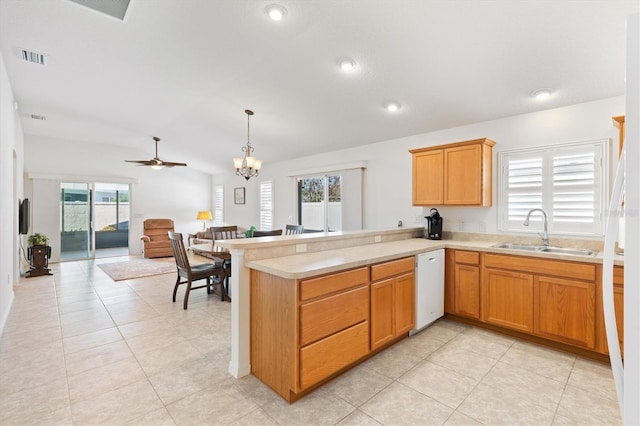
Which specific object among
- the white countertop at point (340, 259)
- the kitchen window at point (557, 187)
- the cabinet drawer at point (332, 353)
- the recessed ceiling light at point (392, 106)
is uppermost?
the recessed ceiling light at point (392, 106)

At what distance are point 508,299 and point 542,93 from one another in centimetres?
211

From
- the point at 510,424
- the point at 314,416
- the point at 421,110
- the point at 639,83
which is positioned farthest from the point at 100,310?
the point at 639,83

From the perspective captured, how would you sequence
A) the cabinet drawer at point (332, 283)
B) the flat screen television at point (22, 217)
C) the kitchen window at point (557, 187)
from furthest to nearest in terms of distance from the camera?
the flat screen television at point (22, 217) < the kitchen window at point (557, 187) < the cabinet drawer at point (332, 283)

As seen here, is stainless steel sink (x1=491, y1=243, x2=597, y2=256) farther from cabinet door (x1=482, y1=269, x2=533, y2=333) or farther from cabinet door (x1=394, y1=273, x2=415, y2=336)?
cabinet door (x1=394, y1=273, x2=415, y2=336)

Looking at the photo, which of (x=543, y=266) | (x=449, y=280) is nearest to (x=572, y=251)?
(x=543, y=266)

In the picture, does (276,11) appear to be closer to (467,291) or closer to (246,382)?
(246,382)

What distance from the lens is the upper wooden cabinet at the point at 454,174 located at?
3596 mm

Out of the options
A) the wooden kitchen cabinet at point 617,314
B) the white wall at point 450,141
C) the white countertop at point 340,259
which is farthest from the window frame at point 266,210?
the wooden kitchen cabinet at point 617,314

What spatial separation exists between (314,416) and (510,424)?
1.22 meters

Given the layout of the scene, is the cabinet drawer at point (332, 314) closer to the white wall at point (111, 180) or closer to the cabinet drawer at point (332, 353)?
the cabinet drawer at point (332, 353)

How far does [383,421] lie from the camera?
191 cm

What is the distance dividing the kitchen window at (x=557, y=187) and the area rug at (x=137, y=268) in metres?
6.08

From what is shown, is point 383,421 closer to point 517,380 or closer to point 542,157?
point 517,380

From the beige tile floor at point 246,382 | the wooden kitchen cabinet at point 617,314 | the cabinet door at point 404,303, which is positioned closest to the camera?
the beige tile floor at point 246,382
